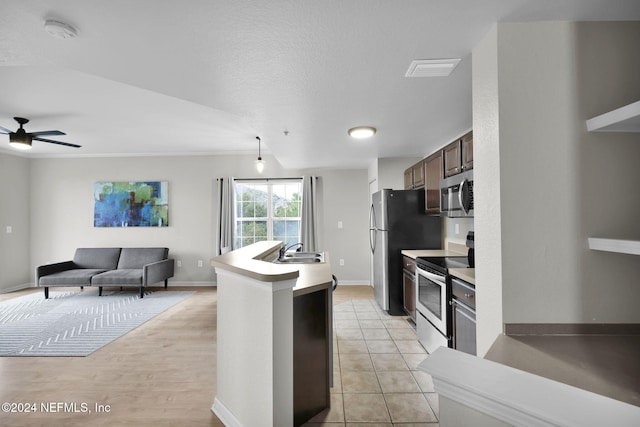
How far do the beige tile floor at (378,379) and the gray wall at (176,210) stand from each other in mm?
2234

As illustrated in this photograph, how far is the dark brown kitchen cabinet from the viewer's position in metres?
3.45

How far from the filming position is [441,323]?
2488 mm

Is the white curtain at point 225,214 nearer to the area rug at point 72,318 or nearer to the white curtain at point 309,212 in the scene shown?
the area rug at point 72,318

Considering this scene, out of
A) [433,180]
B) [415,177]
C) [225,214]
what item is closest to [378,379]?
Answer: [433,180]

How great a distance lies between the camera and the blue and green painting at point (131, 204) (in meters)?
5.62

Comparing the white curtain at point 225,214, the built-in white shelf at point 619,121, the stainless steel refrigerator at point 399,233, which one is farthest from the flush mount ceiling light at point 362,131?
the white curtain at point 225,214

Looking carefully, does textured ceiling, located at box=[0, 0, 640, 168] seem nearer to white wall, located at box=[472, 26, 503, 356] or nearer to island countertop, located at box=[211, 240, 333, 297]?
white wall, located at box=[472, 26, 503, 356]

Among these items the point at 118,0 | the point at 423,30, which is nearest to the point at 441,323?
the point at 423,30

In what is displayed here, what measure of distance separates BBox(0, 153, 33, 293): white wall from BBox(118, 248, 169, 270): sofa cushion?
6.47 feet

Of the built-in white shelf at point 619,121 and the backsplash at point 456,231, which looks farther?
the backsplash at point 456,231

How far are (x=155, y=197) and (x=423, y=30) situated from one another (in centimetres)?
566

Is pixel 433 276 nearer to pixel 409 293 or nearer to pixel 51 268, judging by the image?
pixel 409 293

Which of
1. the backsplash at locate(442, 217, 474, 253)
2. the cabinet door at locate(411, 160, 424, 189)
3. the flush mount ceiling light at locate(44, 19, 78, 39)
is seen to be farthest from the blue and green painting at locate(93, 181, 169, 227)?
the backsplash at locate(442, 217, 474, 253)

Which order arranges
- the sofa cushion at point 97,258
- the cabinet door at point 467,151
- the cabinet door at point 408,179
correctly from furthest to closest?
the sofa cushion at point 97,258 → the cabinet door at point 408,179 → the cabinet door at point 467,151
